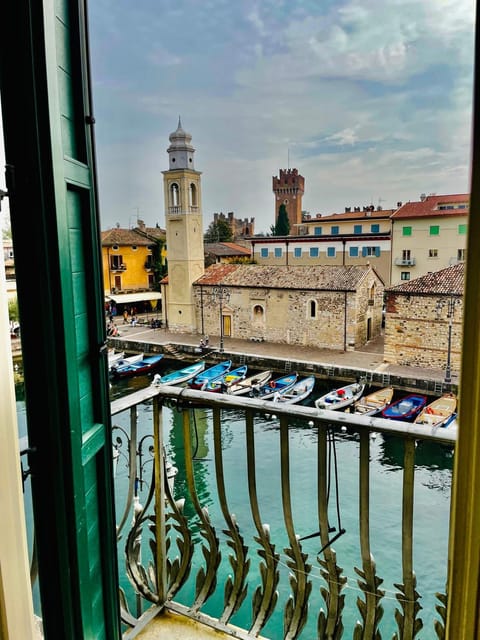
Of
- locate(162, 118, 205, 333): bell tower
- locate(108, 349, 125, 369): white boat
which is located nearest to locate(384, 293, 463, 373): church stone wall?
locate(162, 118, 205, 333): bell tower

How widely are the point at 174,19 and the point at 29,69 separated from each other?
2333 millimetres

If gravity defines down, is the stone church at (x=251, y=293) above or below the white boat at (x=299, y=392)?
above

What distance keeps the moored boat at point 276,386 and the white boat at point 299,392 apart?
142mm

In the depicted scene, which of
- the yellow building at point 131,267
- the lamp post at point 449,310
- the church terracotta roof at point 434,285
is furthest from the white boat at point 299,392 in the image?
the yellow building at point 131,267

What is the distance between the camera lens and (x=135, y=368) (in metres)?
15.4

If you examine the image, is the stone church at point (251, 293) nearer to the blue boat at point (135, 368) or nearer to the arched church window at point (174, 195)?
the arched church window at point (174, 195)

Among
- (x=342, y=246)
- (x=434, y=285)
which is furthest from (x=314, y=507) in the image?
(x=342, y=246)

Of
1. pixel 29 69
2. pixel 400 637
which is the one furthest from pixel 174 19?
pixel 400 637

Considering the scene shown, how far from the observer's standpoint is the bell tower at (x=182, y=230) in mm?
18594

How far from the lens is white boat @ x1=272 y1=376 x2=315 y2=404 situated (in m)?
12.6

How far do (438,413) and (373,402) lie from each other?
1.75m

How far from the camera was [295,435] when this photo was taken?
10.6 meters

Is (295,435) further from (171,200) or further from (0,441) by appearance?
(171,200)

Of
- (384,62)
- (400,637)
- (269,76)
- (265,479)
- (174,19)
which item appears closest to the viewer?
(400,637)
